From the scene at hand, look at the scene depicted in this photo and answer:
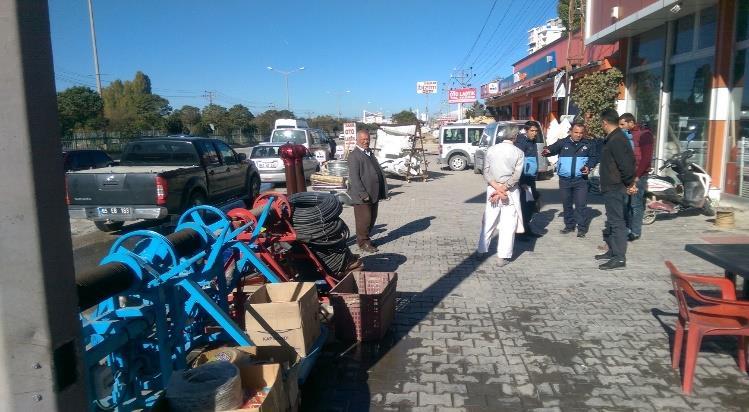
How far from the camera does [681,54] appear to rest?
13031mm

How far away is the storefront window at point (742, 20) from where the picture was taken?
1042 cm

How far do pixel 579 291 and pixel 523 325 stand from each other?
139 centimetres

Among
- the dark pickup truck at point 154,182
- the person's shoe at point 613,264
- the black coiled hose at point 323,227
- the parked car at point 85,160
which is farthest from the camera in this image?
the parked car at point 85,160

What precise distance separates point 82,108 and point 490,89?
108 ft

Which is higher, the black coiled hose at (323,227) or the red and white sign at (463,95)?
the red and white sign at (463,95)

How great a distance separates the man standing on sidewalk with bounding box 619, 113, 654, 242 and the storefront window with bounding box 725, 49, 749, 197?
321 centimetres

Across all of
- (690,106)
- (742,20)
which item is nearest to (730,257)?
(742,20)

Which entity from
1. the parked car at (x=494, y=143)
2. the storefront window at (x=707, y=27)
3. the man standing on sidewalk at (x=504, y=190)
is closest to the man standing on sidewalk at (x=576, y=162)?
the man standing on sidewalk at (x=504, y=190)

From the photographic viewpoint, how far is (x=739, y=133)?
10695 mm

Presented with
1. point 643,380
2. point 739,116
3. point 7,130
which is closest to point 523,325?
point 643,380

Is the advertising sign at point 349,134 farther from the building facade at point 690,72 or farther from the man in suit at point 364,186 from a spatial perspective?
the man in suit at point 364,186

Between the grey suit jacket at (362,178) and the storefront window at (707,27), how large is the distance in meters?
8.33

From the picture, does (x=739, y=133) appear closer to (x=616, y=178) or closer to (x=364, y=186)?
(x=616, y=178)

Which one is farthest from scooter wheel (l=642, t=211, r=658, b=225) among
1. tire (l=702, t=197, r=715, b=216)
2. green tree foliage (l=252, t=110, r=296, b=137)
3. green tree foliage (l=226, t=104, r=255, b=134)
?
green tree foliage (l=252, t=110, r=296, b=137)
